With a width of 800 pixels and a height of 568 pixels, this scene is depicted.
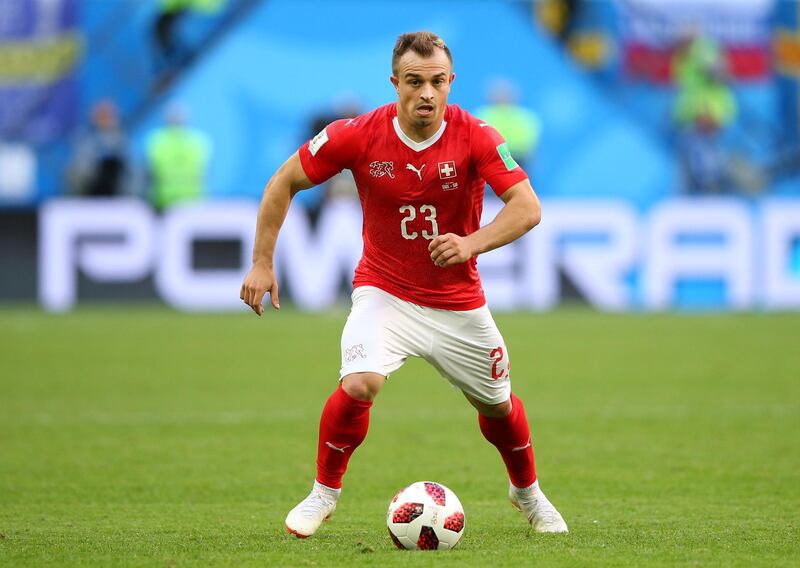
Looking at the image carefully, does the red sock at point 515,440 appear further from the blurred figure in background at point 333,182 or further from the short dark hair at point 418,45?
the blurred figure in background at point 333,182

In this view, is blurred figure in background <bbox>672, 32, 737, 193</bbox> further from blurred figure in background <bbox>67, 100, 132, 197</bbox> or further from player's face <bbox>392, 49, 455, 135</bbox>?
player's face <bbox>392, 49, 455, 135</bbox>

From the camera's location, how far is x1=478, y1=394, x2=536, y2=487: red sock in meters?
6.10

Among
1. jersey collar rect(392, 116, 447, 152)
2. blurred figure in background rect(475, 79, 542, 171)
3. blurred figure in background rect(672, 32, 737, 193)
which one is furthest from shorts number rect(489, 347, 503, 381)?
blurred figure in background rect(672, 32, 737, 193)

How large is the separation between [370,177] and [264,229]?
20.1 inches

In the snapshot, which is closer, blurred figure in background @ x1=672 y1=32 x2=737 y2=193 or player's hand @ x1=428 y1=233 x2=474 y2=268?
player's hand @ x1=428 y1=233 x2=474 y2=268

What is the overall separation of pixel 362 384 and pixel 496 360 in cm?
62

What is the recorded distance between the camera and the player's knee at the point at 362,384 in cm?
569

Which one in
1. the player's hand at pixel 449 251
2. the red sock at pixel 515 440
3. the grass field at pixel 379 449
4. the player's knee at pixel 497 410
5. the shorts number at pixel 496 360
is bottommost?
the grass field at pixel 379 449

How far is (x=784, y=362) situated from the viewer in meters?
13.2

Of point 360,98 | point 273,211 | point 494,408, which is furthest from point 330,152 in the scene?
point 360,98

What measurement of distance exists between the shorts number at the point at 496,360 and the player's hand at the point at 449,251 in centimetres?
62

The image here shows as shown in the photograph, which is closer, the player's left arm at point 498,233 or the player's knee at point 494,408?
the player's left arm at point 498,233

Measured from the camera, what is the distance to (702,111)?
22.1 m

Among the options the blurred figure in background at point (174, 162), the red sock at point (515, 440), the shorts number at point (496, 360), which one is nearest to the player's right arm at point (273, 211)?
the shorts number at point (496, 360)
